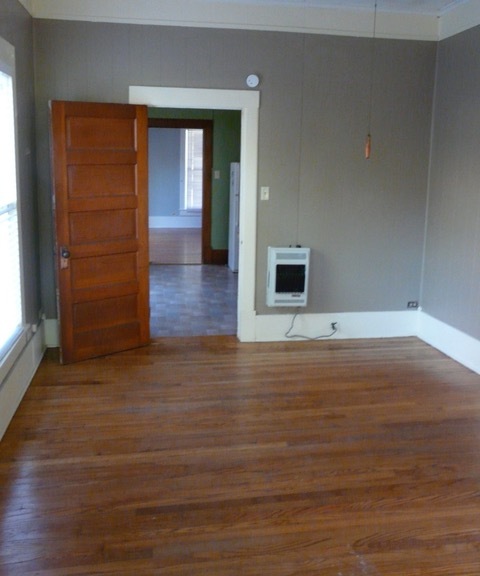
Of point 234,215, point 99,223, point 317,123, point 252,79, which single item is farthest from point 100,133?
point 234,215

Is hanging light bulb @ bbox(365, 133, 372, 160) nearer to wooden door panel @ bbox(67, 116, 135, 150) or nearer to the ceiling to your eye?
the ceiling

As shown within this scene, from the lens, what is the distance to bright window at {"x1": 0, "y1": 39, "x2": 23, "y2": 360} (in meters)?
3.62

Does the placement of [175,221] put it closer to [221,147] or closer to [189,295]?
[221,147]

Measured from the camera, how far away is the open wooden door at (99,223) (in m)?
4.53

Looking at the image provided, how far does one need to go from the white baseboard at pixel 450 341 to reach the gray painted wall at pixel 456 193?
0.06 meters

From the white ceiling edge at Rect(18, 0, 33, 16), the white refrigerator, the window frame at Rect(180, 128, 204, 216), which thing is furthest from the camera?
the window frame at Rect(180, 128, 204, 216)

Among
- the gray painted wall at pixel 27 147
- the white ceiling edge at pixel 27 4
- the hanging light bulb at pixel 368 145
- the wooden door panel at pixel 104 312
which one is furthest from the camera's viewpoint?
the hanging light bulb at pixel 368 145

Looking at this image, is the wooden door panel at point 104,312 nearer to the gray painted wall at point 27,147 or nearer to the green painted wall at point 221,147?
the gray painted wall at point 27,147

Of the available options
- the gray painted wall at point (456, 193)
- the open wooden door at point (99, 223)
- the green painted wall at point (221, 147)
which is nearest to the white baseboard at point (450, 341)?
the gray painted wall at point (456, 193)

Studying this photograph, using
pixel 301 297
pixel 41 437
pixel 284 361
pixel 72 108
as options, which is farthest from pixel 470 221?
pixel 41 437

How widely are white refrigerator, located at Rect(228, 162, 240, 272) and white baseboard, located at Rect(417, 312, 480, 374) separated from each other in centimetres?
360

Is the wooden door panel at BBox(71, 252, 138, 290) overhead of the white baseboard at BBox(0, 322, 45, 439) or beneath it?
overhead

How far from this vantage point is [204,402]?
4.02 meters

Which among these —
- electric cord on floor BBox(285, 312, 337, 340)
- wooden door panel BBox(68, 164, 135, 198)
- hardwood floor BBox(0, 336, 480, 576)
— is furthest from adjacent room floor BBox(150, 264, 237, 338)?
wooden door panel BBox(68, 164, 135, 198)
